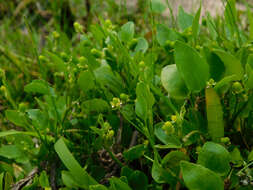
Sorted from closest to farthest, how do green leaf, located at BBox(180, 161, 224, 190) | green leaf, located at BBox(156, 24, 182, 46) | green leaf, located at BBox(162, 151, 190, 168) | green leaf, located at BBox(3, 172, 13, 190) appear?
1. green leaf, located at BBox(180, 161, 224, 190)
2. green leaf, located at BBox(162, 151, 190, 168)
3. green leaf, located at BBox(3, 172, 13, 190)
4. green leaf, located at BBox(156, 24, 182, 46)

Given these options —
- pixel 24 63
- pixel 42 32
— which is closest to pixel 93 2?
pixel 42 32

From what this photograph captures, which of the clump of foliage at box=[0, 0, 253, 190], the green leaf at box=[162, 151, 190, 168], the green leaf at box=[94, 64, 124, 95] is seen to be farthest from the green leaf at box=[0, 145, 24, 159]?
the green leaf at box=[162, 151, 190, 168]

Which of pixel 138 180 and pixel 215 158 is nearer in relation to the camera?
pixel 215 158

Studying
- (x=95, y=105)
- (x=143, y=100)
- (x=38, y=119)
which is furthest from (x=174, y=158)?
(x=38, y=119)

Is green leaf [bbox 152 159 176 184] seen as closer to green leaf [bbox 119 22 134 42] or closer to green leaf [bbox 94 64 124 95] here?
green leaf [bbox 94 64 124 95]

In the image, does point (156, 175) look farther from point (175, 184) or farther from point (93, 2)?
point (93, 2)

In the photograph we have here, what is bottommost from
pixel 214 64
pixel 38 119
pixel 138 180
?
pixel 138 180

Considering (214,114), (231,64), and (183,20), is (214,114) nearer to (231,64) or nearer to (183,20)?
(231,64)
